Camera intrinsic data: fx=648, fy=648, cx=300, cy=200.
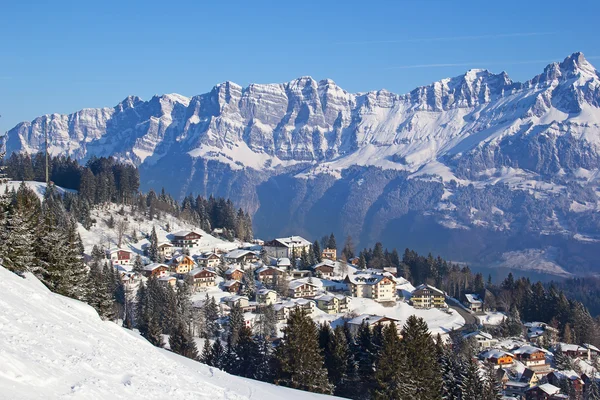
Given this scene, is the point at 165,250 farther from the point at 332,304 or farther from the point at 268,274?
the point at 332,304

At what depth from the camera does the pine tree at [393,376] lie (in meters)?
31.8

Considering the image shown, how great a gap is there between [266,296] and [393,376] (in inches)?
1913

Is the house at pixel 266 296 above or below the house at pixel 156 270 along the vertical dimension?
below

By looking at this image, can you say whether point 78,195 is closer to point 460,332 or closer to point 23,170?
point 23,170

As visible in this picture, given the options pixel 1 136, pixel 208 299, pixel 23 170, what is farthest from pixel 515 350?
pixel 23 170

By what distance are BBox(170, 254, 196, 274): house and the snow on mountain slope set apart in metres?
63.2

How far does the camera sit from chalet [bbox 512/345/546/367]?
6750 centimetres

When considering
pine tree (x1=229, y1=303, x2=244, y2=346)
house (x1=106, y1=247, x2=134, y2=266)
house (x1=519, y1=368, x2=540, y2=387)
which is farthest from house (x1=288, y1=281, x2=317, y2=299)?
house (x1=519, y1=368, x2=540, y2=387)

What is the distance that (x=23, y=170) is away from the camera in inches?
4350

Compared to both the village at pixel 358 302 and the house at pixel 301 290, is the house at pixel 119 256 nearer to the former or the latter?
the village at pixel 358 302

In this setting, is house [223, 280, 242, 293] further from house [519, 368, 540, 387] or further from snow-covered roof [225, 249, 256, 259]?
house [519, 368, 540, 387]

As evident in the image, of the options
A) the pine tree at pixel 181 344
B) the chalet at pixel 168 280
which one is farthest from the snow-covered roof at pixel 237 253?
the pine tree at pixel 181 344

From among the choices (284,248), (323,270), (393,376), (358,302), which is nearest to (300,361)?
(393,376)

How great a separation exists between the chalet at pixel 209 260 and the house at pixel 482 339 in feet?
122
